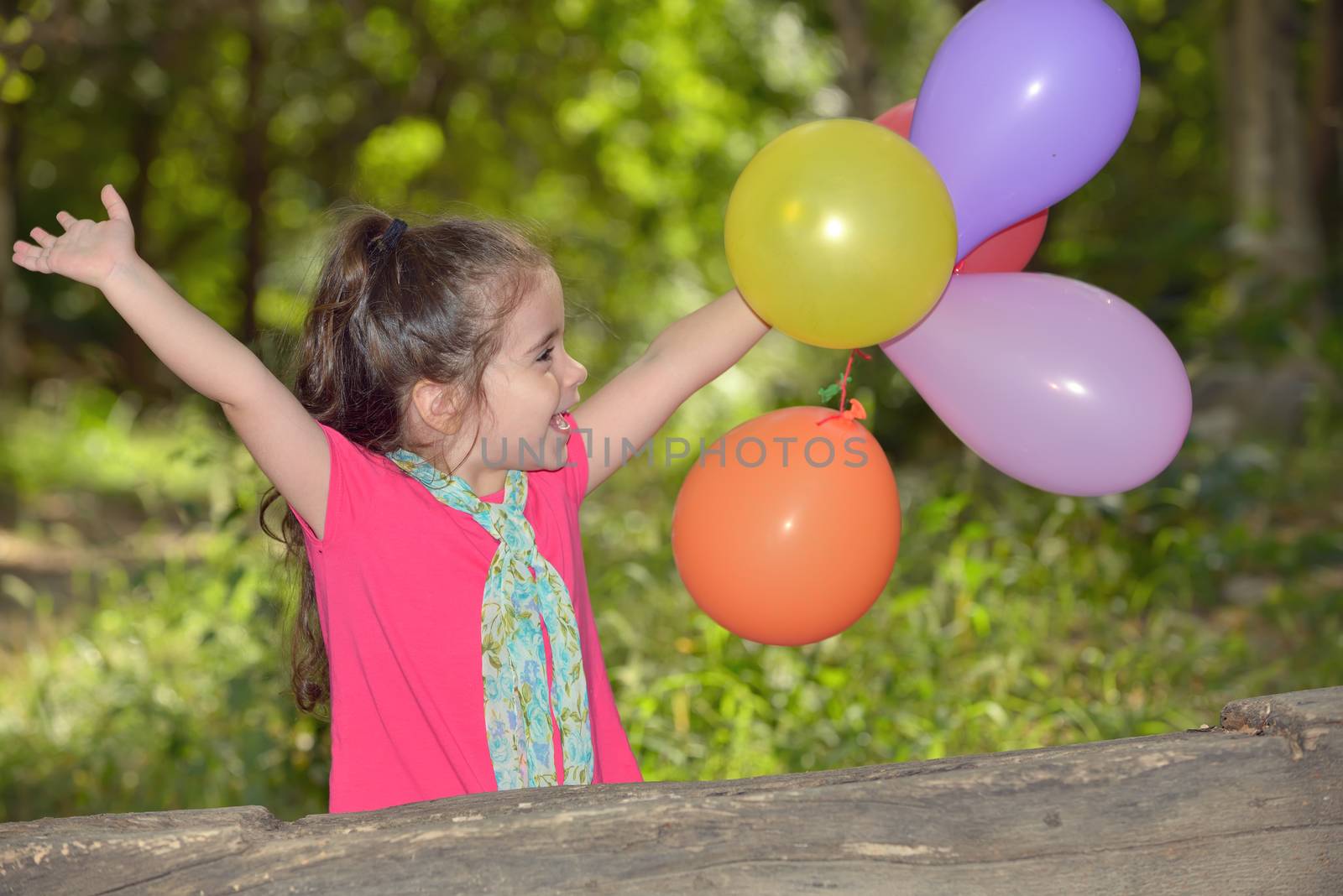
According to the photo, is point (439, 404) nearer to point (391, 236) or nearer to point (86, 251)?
point (391, 236)

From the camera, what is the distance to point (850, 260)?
1.46m

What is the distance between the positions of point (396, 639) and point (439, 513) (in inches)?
6.6

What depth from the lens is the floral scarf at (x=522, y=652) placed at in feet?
5.21

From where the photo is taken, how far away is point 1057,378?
157 centimetres

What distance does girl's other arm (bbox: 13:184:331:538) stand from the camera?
132 cm

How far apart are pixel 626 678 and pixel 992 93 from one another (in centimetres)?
178

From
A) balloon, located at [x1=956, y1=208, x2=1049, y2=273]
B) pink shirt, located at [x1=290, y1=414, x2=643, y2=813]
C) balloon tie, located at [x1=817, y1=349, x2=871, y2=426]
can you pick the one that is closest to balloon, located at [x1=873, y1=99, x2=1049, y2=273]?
balloon, located at [x1=956, y1=208, x2=1049, y2=273]

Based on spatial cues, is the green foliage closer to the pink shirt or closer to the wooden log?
the pink shirt

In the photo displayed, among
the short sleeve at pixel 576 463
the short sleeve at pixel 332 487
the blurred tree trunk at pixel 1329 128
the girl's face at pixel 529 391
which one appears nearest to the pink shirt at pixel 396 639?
the short sleeve at pixel 332 487

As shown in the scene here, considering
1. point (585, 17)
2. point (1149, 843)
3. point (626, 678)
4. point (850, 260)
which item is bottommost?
point (626, 678)

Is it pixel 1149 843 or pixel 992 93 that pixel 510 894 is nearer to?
pixel 1149 843

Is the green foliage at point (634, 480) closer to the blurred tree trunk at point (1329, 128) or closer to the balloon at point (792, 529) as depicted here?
the balloon at point (792, 529)

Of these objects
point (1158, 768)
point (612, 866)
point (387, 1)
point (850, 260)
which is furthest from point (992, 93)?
point (387, 1)

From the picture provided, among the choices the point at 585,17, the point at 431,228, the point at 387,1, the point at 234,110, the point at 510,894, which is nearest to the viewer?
the point at 510,894
